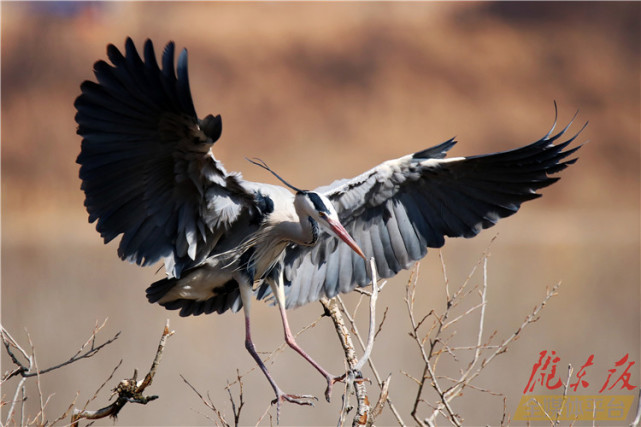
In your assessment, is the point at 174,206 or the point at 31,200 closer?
the point at 174,206

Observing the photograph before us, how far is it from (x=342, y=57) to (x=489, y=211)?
429 cm

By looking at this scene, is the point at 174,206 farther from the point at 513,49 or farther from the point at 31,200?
the point at 513,49

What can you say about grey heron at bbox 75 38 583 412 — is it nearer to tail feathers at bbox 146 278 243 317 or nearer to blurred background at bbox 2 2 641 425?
tail feathers at bbox 146 278 243 317

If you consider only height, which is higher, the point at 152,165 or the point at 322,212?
the point at 152,165

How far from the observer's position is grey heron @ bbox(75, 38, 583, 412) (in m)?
1.98

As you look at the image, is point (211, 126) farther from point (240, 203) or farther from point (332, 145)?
point (332, 145)

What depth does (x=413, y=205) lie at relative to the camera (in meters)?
2.48

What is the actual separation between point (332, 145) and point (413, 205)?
3862 mm

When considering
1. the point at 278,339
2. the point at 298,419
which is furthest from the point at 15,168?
the point at 298,419

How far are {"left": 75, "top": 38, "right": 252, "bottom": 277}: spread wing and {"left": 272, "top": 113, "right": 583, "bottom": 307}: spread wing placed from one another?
0.38 meters

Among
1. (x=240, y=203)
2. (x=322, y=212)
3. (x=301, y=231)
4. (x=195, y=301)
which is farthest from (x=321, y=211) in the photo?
(x=195, y=301)

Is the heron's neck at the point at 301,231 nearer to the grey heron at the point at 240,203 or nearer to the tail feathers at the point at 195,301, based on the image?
the grey heron at the point at 240,203

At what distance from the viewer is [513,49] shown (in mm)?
6699

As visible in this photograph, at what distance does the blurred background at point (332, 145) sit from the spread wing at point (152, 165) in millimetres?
3528
